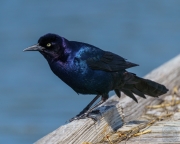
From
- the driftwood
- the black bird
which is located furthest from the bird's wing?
the driftwood

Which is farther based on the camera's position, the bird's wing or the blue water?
the blue water

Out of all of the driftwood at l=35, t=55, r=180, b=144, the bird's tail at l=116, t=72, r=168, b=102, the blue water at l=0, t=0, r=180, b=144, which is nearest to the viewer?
the driftwood at l=35, t=55, r=180, b=144

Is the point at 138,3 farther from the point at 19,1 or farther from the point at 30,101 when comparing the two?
the point at 30,101

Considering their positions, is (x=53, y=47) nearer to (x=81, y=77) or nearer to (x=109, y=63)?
(x=81, y=77)

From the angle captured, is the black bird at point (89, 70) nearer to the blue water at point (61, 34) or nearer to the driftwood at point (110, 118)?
the driftwood at point (110, 118)

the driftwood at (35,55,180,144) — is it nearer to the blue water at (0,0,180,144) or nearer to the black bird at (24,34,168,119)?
the black bird at (24,34,168,119)

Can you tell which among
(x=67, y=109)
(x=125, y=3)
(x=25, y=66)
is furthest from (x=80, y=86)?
(x=125, y=3)
